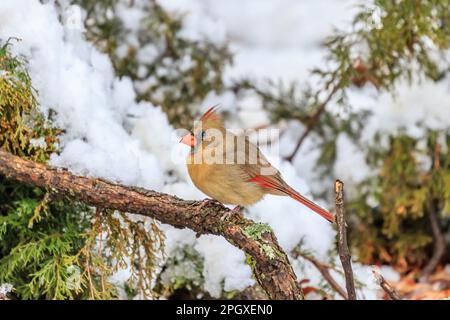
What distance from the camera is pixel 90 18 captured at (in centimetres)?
378

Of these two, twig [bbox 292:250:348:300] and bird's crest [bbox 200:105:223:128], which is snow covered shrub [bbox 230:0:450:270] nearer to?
twig [bbox 292:250:348:300]

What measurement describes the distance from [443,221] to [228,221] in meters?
1.97

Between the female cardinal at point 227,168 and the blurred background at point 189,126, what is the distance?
A: 0.32 m

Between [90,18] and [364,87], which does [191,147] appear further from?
[364,87]

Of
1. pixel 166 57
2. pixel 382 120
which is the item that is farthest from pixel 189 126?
pixel 382 120

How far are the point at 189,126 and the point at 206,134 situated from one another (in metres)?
1.20

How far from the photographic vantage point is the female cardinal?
2555 mm

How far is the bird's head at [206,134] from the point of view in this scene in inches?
104

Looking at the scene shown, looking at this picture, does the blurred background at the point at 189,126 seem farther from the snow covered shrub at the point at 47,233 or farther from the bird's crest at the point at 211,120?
the bird's crest at the point at 211,120

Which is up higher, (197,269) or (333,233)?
(333,233)

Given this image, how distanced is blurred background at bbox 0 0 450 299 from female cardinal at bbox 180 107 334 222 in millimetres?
320

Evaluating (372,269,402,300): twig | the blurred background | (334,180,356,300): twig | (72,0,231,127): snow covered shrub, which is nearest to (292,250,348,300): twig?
the blurred background
